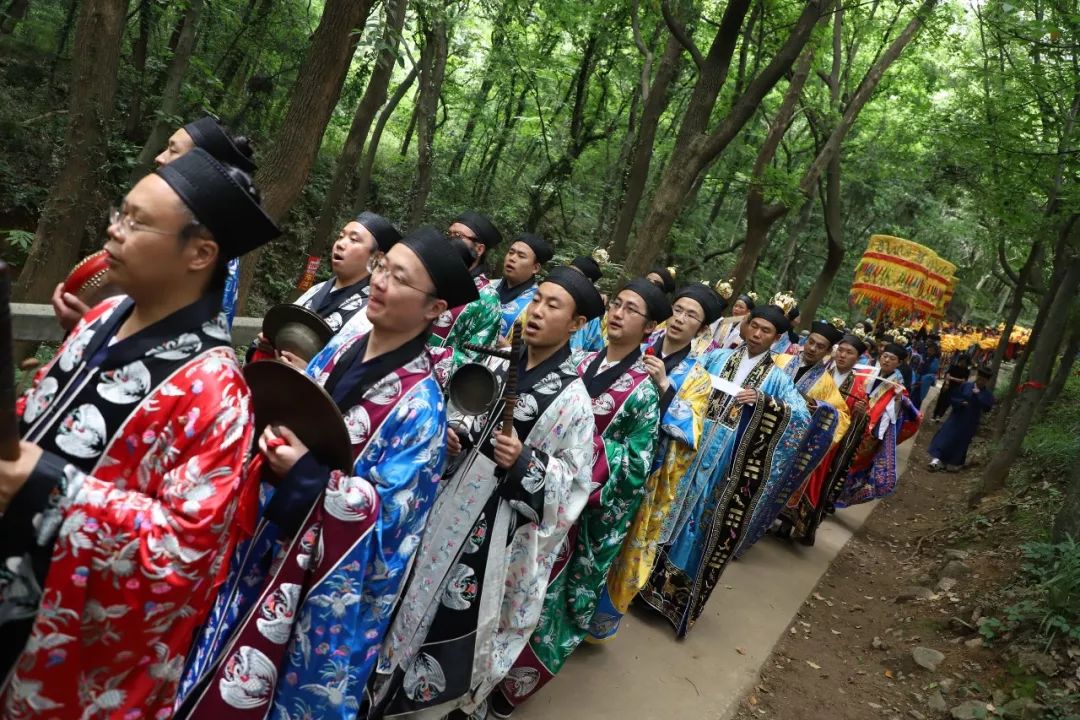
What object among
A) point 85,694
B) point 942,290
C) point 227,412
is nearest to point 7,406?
point 227,412

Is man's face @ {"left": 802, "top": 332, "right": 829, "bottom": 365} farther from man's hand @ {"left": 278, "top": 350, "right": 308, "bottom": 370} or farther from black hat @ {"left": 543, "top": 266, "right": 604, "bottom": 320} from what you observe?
man's hand @ {"left": 278, "top": 350, "right": 308, "bottom": 370}

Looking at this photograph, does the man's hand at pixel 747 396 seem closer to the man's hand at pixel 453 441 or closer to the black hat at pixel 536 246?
the black hat at pixel 536 246

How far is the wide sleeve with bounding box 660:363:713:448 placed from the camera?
5145mm

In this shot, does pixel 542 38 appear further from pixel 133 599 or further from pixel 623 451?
pixel 133 599

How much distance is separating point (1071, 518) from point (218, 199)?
7064 millimetres

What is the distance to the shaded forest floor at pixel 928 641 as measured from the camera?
557 centimetres

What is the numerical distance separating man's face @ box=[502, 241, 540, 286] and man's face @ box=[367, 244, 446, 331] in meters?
3.55

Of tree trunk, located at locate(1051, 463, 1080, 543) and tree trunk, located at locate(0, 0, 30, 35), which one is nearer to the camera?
tree trunk, located at locate(1051, 463, 1080, 543)

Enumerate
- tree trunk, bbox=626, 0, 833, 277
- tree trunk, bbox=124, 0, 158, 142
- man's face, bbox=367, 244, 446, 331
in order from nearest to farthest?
man's face, bbox=367, 244, 446, 331, tree trunk, bbox=626, 0, 833, 277, tree trunk, bbox=124, 0, 158, 142

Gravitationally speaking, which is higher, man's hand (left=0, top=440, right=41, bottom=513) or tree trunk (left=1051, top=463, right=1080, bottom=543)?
tree trunk (left=1051, top=463, right=1080, bottom=543)

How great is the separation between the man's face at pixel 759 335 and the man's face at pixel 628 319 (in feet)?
7.90

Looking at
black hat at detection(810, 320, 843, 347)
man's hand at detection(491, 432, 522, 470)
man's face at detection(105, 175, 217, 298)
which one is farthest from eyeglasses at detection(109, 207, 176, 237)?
black hat at detection(810, 320, 843, 347)

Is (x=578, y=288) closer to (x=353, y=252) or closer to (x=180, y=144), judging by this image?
(x=353, y=252)

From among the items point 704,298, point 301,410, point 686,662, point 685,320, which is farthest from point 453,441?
point 686,662
